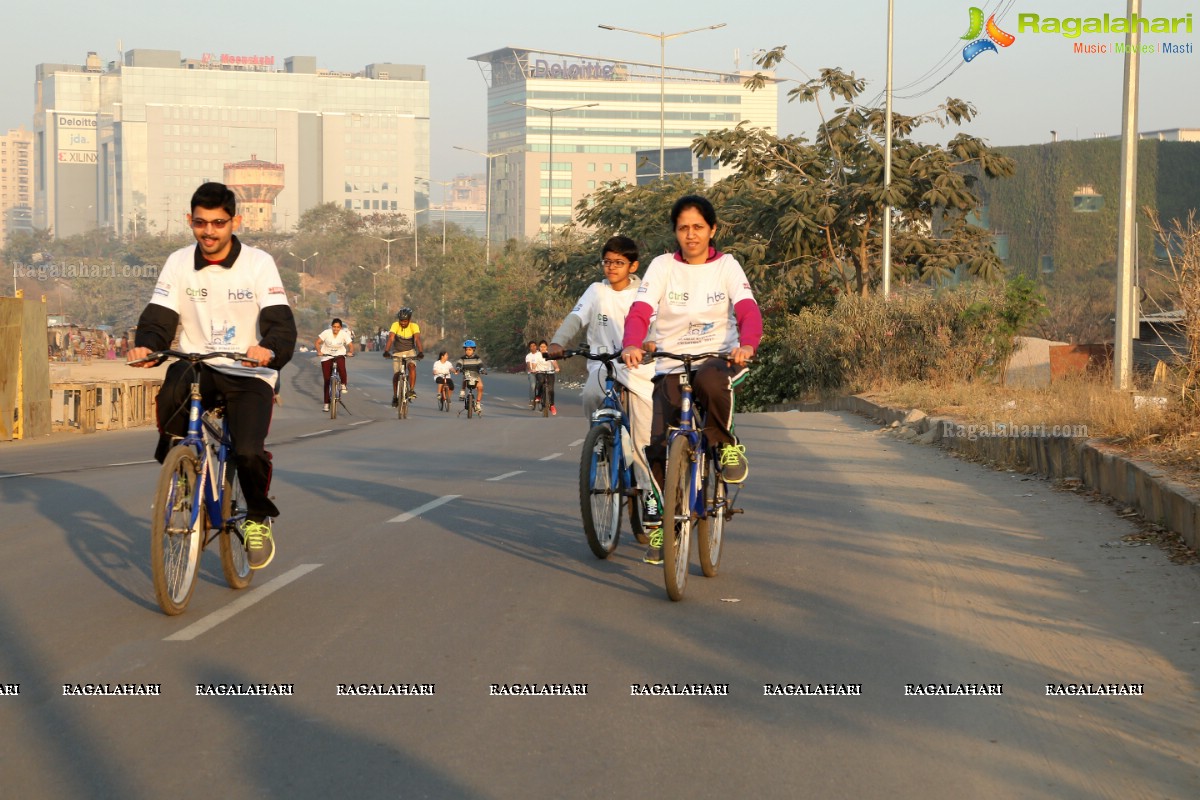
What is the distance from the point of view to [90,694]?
555cm

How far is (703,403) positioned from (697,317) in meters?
0.48

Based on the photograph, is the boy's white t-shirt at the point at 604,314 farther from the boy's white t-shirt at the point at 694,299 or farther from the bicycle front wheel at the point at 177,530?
the bicycle front wheel at the point at 177,530

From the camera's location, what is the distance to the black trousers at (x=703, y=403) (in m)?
7.65

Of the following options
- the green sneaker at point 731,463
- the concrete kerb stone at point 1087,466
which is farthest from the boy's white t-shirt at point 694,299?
the concrete kerb stone at point 1087,466

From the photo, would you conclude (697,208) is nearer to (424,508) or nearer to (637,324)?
(637,324)

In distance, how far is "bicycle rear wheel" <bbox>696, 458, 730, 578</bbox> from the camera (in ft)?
25.6

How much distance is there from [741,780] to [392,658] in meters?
1.99

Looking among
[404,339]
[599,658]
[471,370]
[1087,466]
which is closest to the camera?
[599,658]

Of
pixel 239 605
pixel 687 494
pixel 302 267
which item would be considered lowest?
pixel 239 605


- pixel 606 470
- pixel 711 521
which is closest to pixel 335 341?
pixel 606 470

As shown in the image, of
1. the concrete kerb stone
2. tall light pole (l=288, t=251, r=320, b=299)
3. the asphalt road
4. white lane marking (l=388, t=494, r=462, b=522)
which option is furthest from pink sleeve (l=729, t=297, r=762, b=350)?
tall light pole (l=288, t=251, r=320, b=299)

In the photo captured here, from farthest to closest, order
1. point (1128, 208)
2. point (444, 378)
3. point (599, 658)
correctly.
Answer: point (444, 378) < point (1128, 208) < point (599, 658)

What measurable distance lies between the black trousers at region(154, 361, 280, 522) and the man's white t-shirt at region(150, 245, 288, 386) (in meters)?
0.08

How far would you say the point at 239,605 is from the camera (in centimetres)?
720
